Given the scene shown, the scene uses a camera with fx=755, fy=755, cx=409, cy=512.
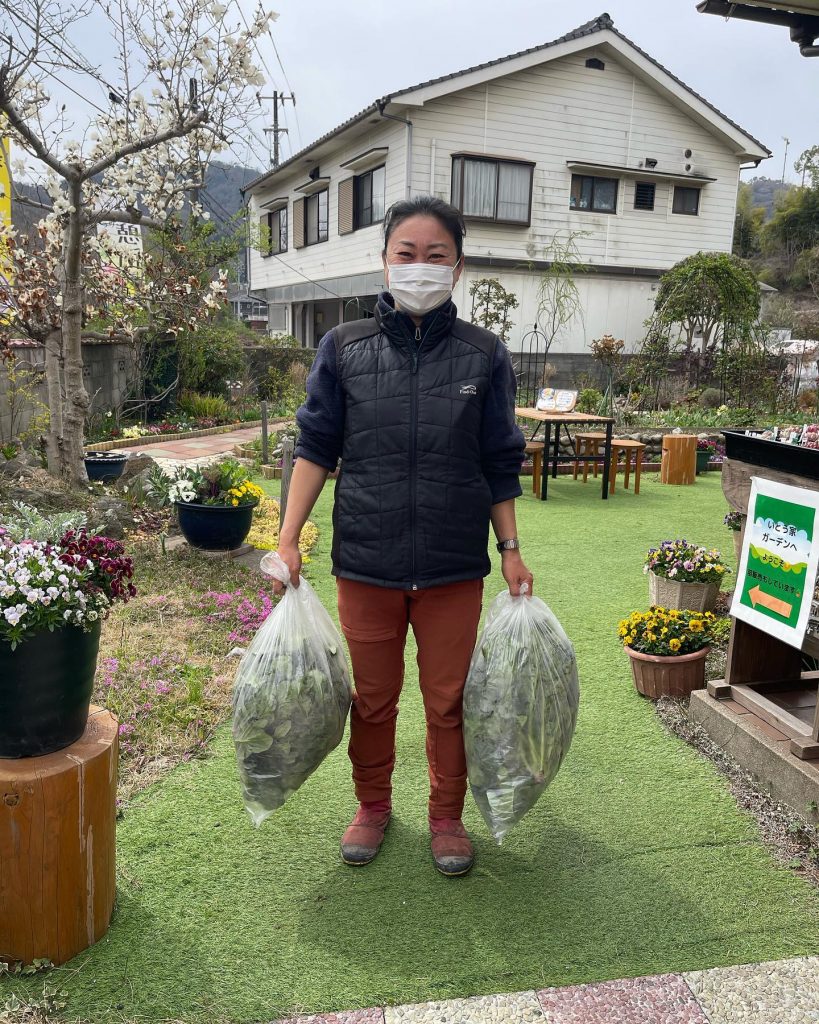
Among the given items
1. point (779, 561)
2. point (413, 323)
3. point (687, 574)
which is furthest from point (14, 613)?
point (687, 574)

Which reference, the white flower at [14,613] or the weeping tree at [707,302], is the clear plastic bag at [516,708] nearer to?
the white flower at [14,613]

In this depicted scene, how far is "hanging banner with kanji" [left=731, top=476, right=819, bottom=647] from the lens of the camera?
8.78 feet

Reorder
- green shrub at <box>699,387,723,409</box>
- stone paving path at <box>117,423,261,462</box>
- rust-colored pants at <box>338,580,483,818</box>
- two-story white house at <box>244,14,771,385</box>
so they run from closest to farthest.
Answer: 1. rust-colored pants at <box>338,580,483,818</box>
2. stone paving path at <box>117,423,261,462</box>
3. green shrub at <box>699,387,723,409</box>
4. two-story white house at <box>244,14,771,385</box>

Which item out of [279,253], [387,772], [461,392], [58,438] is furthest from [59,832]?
[279,253]

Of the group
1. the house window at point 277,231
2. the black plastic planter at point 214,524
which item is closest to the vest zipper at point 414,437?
the black plastic planter at point 214,524

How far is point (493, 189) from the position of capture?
48.8 ft

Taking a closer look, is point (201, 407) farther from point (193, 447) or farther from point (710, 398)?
point (710, 398)

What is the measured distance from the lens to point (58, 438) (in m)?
6.56

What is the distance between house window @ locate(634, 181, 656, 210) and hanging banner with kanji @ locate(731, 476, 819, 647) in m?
15.3

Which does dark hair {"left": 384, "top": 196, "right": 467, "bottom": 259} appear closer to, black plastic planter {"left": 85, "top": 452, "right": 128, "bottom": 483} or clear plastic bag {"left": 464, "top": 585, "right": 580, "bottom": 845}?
clear plastic bag {"left": 464, "top": 585, "right": 580, "bottom": 845}

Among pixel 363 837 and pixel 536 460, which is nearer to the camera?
pixel 363 837

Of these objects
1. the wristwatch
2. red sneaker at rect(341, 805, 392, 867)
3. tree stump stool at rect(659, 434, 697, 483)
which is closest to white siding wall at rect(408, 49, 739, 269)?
tree stump stool at rect(659, 434, 697, 483)

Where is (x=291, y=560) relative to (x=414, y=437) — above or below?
below

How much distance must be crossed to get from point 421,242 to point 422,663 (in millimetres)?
1238
